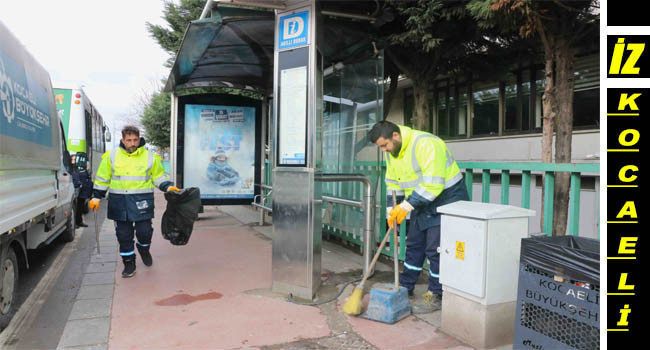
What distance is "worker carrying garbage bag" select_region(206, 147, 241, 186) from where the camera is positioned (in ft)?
25.4

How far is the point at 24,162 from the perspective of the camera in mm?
4023

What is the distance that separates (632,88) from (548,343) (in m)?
1.49

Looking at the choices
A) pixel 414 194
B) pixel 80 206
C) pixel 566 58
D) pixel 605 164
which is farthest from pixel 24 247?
pixel 566 58

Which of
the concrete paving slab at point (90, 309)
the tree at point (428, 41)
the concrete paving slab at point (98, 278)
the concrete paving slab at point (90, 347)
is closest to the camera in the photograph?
the concrete paving slab at point (90, 347)

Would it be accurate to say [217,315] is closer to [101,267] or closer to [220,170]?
[101,267]

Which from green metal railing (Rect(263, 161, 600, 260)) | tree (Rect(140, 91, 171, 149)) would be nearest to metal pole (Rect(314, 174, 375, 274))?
green metal railing (Rect(263, 161, 600, 260))

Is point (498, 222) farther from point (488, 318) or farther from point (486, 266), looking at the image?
point (488, 318)

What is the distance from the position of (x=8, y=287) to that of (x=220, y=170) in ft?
13.9

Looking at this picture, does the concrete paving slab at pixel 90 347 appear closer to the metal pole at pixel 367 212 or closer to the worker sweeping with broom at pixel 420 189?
the worker sweeping with broom at pixel 420 189

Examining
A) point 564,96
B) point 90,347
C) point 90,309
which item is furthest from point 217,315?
point 564,96

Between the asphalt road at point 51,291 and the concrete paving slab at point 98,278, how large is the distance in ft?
0.29

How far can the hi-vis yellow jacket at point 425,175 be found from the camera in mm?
3557

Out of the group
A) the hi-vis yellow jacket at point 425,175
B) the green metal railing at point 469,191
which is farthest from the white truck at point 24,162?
the green metal railing at point 469,191

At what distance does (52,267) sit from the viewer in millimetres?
5598
